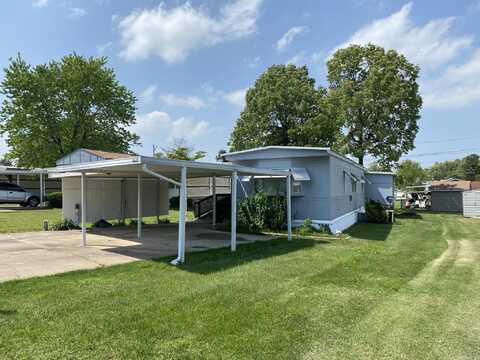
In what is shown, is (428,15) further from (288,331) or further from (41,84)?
(41,84)

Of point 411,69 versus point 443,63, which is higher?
point 411,69

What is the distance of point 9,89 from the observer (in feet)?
76.7

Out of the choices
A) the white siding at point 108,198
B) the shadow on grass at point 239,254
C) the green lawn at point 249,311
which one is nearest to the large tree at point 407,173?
the white siding at point 108,198

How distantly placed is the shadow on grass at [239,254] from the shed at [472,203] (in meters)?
15.3

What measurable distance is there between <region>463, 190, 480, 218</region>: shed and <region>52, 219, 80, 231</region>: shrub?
21.4 meters

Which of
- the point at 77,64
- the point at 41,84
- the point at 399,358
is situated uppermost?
the point at 77,64

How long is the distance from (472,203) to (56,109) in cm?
2827

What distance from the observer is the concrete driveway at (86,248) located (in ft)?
21.5

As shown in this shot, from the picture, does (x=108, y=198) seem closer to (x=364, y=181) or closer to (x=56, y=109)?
(x=364, y=181)

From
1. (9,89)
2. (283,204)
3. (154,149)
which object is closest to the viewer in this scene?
(283,204)

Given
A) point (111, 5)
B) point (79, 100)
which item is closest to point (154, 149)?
point (79, 100)

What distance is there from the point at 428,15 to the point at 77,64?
22925 millimetres

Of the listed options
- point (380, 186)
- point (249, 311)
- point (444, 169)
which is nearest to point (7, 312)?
point (249, 311)

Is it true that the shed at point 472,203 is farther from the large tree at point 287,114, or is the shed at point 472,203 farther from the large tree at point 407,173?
the large tree at point 407,173
